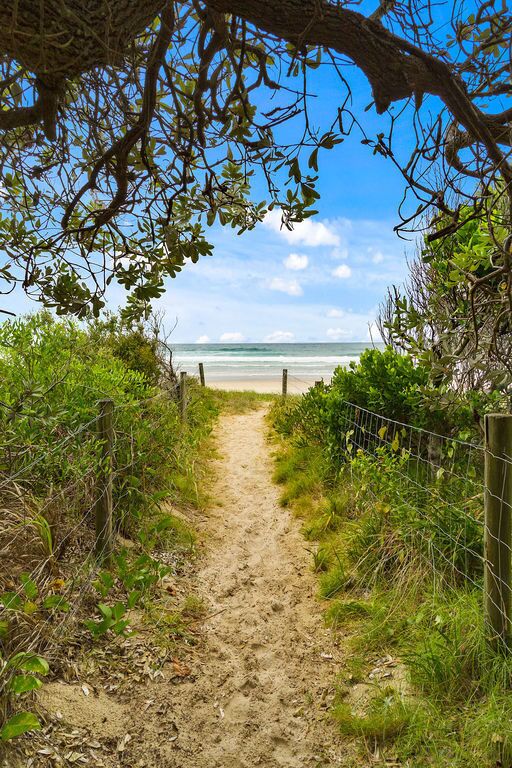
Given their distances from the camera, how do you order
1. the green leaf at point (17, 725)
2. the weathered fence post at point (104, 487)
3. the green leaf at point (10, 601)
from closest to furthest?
the green leaf at point (17, 725)
the green leaf at point (10, 601)
the weathered fence post at point (104, 487)

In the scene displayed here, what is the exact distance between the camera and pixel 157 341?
33.3 ft

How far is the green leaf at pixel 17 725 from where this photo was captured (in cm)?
196

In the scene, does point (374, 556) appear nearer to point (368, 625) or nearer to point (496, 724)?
point (368, 625)

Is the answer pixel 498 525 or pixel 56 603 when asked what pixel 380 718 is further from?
pixel 56 603

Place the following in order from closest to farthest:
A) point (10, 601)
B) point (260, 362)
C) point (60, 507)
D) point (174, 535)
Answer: point (10, 601) → point (60, 507) → point (174, 535) → point (260, 362)

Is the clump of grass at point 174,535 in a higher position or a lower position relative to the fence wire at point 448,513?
lower

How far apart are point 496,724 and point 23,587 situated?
2391 millimetres

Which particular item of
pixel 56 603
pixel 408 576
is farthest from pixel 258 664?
pixel 56 603

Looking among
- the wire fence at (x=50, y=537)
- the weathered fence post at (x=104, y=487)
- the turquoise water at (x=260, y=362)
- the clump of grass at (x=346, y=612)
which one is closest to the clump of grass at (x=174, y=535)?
the wire fence at (x=50, y=537)

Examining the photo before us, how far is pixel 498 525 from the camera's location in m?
2.69

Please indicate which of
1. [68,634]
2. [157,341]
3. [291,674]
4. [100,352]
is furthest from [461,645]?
[157,341]

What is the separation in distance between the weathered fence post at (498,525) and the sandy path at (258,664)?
1.08m

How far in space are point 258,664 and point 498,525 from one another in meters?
1.80

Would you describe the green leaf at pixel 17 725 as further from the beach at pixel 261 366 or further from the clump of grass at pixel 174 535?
the beach at pixel 261 366
